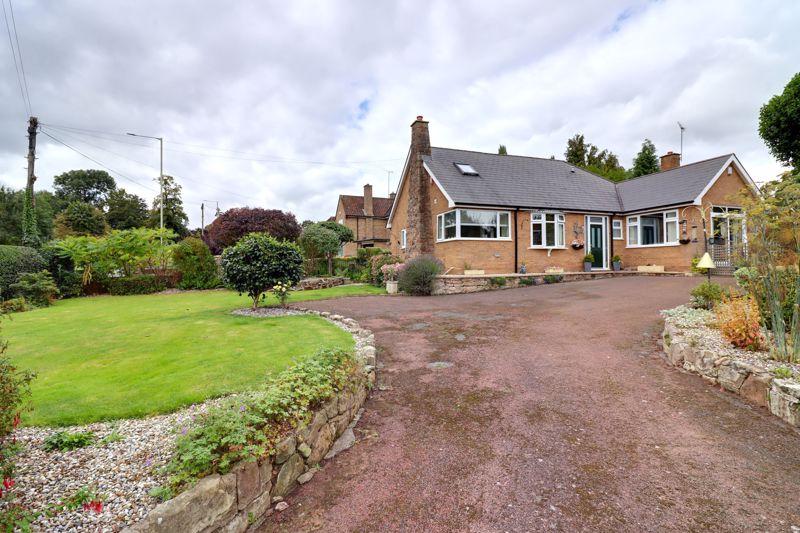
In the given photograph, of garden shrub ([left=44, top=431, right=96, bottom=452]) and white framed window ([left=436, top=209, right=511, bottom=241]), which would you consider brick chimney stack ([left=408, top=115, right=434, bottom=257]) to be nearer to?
white framed window ([left=436, top=209, right=511, bottom=241])

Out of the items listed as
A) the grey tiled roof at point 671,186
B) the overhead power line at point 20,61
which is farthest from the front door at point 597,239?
the overhead power line at point 20,61

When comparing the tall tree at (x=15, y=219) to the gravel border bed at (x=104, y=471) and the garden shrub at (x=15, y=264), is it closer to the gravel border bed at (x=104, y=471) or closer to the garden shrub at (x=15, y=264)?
the garden shrub at (x=15, y=264)

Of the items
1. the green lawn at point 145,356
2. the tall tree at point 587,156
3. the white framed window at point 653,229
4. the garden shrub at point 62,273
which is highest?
the tall tree at point 587,156

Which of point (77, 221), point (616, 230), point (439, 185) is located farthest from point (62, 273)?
point (77, 221)

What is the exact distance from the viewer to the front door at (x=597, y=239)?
21391 mm

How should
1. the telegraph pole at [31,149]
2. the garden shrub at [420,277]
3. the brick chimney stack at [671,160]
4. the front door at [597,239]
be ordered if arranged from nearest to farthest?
the garden shrub at [420,277] → the telegraph pole at [31,149] → the front door at [597,239] → the brick chimney stack at [671,160]

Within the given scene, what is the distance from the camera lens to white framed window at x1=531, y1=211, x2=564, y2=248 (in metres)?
20.3

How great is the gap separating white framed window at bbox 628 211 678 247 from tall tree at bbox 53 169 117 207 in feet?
242

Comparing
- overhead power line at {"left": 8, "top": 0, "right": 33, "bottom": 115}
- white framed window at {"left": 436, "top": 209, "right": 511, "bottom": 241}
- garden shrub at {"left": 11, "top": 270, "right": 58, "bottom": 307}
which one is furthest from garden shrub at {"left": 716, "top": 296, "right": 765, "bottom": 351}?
garden shrub at {"left": 11, "top": 270, "right": 58, "bottom": 307}

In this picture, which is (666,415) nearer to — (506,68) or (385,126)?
(506,68)

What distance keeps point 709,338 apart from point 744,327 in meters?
0.54

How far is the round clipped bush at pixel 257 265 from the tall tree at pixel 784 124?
2579 centimetres

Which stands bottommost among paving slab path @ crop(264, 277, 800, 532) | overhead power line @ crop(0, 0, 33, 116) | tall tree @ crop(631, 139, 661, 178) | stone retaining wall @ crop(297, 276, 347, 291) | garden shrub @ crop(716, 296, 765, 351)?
paving slab path @ crop(264, 277, 800, 532)

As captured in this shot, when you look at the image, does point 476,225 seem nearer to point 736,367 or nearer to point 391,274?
point 391,274
